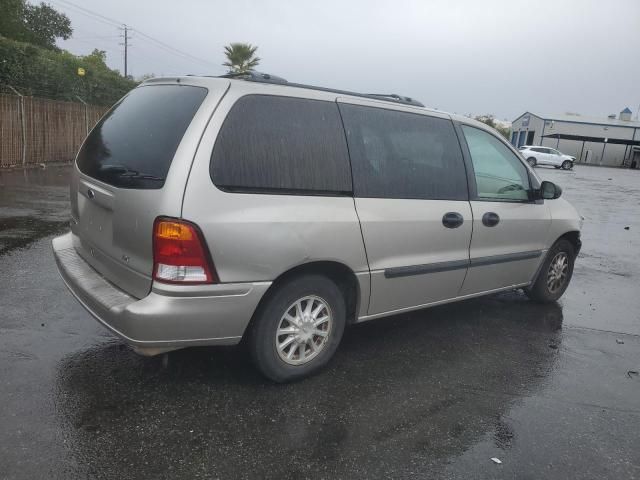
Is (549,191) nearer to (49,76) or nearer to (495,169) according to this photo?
(495,169)

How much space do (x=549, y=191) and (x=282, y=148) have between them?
9.27 ft

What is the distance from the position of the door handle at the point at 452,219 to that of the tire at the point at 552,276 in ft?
5.30

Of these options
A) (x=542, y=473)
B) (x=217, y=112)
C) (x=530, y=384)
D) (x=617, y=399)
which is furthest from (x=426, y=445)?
(x=217, y=112)

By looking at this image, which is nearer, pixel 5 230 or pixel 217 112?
pixel 217 112

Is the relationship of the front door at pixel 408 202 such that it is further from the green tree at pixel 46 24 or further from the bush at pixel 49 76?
the green tree at pixel 46 24

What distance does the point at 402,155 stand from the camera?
12.4ft

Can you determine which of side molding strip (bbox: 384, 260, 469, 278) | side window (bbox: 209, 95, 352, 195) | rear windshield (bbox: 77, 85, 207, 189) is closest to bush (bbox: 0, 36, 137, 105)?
rear windshield (bbox: 77, 85, 207, 189)

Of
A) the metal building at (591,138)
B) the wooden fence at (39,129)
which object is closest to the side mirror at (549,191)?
the wooden fence at (39,129)

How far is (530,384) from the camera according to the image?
3.62 metres

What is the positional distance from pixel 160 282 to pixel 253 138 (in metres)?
0.97

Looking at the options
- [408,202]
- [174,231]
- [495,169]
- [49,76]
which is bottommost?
[174,231]

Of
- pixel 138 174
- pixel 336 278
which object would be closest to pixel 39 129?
pixel 138 174

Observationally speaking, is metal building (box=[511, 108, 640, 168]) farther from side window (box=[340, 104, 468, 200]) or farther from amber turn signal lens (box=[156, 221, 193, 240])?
amber turn signal lens (box=[156, 221, 193, 240])

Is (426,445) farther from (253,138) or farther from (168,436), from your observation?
(253,138)
